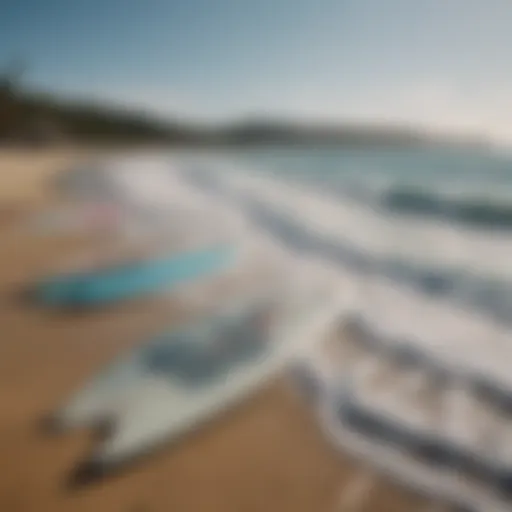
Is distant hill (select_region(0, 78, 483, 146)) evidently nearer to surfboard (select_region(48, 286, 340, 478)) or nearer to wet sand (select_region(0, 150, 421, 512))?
surfboard (select_region(48, 286, 340, 478))

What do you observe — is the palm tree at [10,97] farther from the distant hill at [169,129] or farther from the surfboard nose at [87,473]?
the surfboard nose at [87,473]

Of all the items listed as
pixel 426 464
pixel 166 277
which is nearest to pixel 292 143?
pixel 166 277

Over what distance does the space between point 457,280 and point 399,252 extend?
0.15 metres

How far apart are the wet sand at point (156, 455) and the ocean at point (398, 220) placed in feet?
1.26

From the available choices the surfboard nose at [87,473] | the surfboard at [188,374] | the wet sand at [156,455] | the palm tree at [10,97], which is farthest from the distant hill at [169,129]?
the surfboard nose at [87,473]

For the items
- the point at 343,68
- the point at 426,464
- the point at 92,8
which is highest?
the point at 92,8

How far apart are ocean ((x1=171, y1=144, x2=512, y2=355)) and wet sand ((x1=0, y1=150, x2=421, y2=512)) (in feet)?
1.26

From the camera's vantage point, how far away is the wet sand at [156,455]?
0.78 metres

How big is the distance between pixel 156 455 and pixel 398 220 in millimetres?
1007

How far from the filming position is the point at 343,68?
1.35 m

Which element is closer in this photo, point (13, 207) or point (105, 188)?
point (13, 207)

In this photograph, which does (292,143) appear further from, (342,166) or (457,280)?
(457,280)

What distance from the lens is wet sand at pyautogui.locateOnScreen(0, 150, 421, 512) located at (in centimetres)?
78

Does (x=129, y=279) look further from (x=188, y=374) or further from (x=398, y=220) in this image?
(x=398, y=220)
